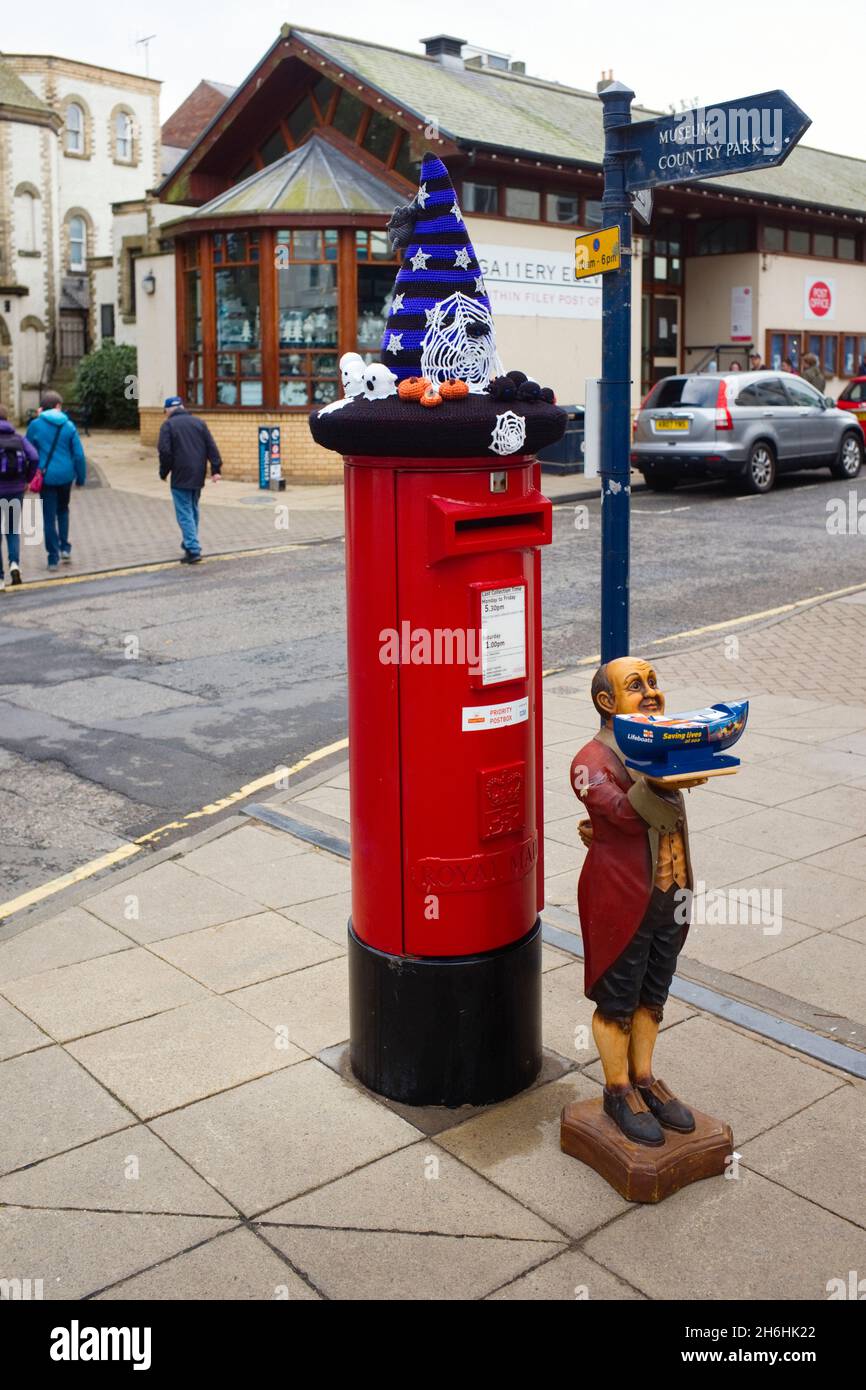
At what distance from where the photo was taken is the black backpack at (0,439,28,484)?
14000 mm

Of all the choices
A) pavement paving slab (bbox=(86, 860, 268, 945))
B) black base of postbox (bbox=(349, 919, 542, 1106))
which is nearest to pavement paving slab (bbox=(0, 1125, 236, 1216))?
black base of postbox (bbox=(349, 919, 542, 1106))

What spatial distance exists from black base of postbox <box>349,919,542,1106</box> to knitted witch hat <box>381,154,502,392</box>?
1.63m

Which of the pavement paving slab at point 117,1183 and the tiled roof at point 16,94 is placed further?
the tiled roof at point 16,94

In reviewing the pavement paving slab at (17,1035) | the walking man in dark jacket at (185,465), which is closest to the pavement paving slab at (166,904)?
the pavement paving slab at (17,1035)

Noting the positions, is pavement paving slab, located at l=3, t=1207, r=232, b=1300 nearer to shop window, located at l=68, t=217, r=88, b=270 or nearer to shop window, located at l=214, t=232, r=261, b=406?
shop window, located at l=214, t=232, r=261, b=406

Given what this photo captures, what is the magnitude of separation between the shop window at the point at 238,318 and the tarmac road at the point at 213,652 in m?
8.19

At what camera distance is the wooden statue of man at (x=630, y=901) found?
3506 mm

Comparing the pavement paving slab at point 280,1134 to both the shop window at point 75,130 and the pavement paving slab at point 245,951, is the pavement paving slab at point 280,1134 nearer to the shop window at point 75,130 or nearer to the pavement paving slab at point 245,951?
the pavement paving slab at point 245,951

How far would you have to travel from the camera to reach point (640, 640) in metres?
10.8

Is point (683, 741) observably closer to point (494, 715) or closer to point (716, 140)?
point (494, 715)

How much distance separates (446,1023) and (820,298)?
29528 mm

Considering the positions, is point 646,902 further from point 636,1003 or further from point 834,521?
point 834,521

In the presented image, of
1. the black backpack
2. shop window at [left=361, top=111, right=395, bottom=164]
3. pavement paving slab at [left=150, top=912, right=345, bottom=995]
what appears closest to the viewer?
pavement paving slab at [left=150, top=912, right=345, bottom=995]
